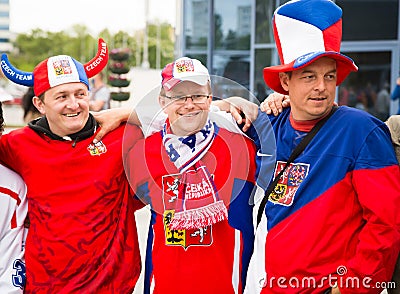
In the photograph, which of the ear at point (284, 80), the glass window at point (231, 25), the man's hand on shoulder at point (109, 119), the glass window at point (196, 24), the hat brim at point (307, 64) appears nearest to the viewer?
the hat brim at point (307, 64)

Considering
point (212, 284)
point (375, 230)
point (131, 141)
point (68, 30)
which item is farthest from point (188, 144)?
point (68, 30)

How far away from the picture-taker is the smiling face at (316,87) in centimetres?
285

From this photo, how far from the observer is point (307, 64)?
280 centimetres

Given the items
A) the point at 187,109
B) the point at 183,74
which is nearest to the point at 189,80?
the point at 183,74

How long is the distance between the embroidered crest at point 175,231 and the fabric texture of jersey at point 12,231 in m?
0.89

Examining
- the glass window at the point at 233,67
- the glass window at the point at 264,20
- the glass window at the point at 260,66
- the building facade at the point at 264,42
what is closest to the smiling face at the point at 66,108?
the building facade at the point at 264,42

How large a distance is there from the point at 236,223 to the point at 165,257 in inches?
16.8

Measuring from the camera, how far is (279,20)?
119 inches

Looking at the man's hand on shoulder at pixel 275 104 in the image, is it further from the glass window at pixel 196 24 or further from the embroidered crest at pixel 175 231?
the glass window at pixel 196 24

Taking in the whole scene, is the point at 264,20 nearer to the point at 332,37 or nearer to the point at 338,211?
the point at 332,37

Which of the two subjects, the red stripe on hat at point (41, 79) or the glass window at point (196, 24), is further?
the glass window at point (196, 24)

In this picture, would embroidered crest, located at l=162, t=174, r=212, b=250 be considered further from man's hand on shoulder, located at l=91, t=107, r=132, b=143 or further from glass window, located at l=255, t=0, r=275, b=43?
glass window, located at l=255, t=0, r=275, b=43

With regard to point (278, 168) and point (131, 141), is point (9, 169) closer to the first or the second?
point (131, 141)

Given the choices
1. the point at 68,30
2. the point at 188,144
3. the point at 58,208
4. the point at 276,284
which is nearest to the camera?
the point at 276,284
